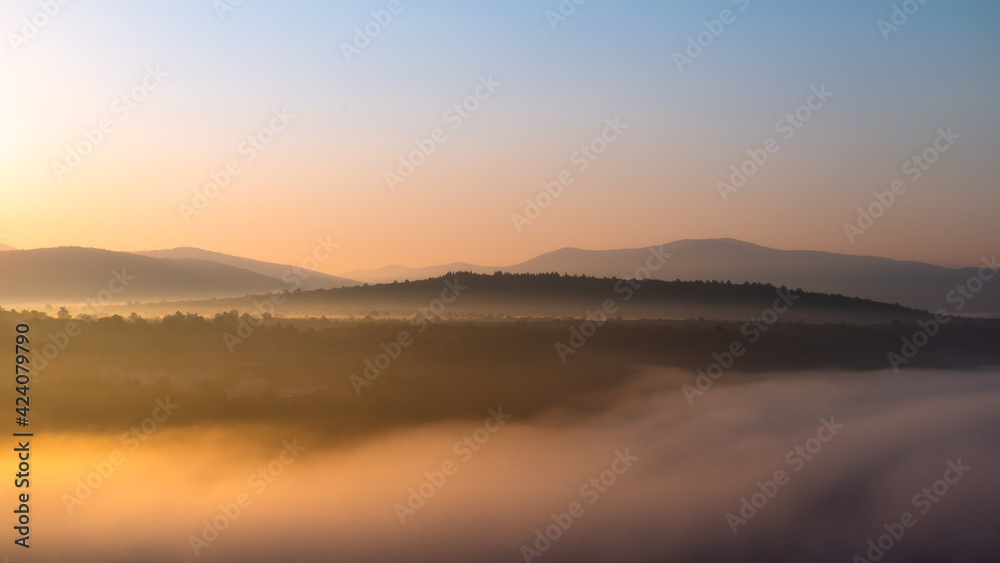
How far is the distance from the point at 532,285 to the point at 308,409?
158 ft

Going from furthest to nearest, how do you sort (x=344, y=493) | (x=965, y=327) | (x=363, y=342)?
(x=965, y=327)
(x=363, y=342)
(x=344, y=493)

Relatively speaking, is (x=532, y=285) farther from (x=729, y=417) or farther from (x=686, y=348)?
(x=729, y=417)

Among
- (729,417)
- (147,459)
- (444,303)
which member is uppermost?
(444,303)

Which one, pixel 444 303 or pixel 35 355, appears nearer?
pixel 35 355

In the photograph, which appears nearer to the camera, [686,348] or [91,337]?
[91,337]

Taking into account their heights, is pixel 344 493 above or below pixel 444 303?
below

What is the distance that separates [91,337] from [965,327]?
47.0 meters

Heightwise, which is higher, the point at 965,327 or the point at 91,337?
the point at 91,337

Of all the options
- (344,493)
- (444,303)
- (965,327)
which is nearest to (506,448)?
(344,493)

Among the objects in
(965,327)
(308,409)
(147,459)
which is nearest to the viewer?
(147,459)

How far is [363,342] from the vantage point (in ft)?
113

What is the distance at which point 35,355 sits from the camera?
26125 millimetres

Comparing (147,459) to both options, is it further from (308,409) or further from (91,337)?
(91,337)

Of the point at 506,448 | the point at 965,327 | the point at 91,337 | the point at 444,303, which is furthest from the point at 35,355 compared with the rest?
the point at 965,327
